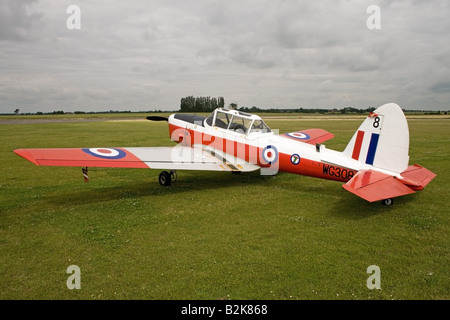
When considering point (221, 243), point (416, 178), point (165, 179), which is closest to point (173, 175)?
point (165, 179)

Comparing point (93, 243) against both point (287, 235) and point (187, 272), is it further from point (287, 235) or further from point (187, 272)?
point (287, 235)

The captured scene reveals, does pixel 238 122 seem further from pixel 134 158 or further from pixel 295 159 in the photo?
pixel 134 158

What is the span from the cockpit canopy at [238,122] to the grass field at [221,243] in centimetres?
202

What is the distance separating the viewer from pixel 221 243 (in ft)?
15.9

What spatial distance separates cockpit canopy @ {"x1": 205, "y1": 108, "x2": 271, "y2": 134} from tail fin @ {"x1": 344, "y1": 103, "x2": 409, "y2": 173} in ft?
10.3

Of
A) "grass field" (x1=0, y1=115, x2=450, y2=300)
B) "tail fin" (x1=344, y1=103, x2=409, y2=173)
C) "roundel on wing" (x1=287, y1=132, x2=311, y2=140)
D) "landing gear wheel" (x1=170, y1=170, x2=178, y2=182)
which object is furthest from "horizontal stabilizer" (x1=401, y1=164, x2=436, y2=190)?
"landing gear wheel" (x1=170, y1=170, x2=178, y2=182)

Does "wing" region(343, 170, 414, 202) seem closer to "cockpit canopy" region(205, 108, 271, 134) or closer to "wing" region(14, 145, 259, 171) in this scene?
"wing" region(14, 145, 259, 171)

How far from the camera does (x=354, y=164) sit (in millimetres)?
6898

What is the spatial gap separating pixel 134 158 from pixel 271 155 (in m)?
4.01

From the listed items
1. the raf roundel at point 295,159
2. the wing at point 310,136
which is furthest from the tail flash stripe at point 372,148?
the wing at point 310,136

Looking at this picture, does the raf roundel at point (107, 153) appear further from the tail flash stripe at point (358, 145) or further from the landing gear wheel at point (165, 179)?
the tail flash stripe at point (358, 145)

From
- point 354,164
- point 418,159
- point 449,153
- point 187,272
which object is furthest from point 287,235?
point 449,153

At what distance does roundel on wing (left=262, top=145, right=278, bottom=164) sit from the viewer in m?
8.29

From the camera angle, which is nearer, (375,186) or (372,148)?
(375,186)
